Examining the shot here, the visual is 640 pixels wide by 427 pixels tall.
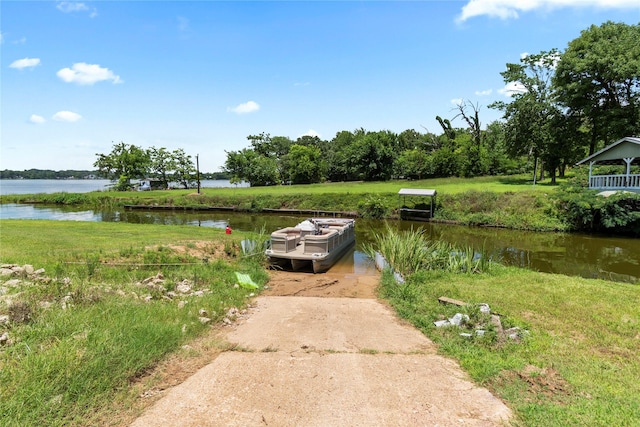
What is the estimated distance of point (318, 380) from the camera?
434 cm

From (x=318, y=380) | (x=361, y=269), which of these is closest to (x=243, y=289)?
(x=318, y=380)

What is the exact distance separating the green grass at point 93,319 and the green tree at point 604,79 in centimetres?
3301

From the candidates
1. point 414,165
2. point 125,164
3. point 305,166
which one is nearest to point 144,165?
point 125,164

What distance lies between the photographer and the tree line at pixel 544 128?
30094mm

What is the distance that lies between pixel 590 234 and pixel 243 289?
22801mm

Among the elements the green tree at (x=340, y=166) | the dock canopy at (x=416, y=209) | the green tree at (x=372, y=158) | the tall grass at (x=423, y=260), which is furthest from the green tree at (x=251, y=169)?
the tall grass at (x=423, y=260)

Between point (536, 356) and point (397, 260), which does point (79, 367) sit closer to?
point (536, 356)

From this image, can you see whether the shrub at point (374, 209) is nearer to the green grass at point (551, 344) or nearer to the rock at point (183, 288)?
the green grass at point (551, 344)

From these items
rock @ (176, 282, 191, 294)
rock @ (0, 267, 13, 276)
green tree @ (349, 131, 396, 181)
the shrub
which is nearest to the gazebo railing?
the shrub

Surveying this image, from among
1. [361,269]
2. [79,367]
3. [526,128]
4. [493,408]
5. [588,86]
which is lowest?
[361,269]

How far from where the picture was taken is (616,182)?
23938 mm

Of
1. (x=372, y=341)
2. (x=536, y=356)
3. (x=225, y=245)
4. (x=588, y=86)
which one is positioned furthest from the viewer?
(x=588, y=86)

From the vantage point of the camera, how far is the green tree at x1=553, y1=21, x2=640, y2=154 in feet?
95.9

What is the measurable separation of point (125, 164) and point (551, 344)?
64.7 m
